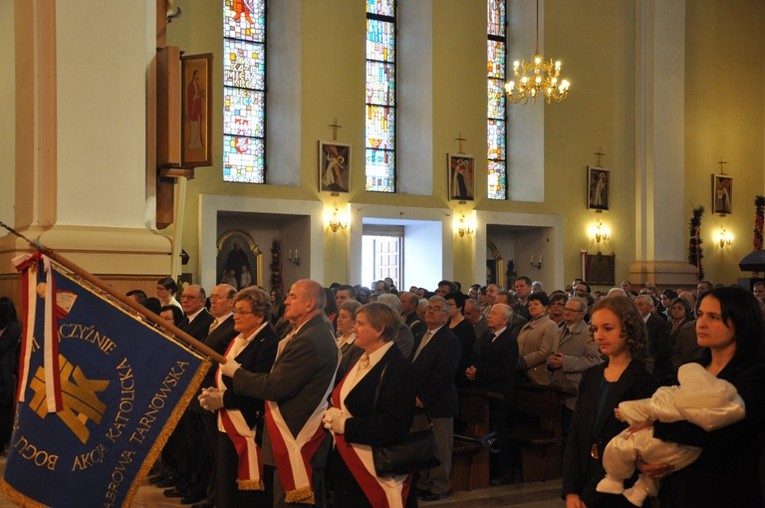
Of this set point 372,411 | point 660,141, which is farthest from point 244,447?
point 660,141

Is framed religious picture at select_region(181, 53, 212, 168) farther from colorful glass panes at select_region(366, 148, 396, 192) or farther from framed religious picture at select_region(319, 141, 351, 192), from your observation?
colorful glass panes at select_region(366, 148, 396, 192)

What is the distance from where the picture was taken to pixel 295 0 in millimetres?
18016

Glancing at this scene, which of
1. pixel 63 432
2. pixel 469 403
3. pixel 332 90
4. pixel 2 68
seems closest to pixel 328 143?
pixel 332 90

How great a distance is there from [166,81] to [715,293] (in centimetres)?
822

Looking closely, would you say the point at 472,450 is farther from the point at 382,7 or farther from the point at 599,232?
the point at 599,232

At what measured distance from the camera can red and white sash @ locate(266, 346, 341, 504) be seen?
5.21 meters

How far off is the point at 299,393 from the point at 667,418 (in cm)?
239

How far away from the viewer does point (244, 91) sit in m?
18.3

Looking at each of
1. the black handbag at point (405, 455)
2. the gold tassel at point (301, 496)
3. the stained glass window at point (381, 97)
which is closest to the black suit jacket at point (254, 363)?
the gold tassel at point (301, 496)

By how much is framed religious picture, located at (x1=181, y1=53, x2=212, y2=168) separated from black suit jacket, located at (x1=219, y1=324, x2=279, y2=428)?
5.64m

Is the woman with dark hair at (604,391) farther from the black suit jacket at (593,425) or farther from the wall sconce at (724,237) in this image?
the wall sconce at (724,237)

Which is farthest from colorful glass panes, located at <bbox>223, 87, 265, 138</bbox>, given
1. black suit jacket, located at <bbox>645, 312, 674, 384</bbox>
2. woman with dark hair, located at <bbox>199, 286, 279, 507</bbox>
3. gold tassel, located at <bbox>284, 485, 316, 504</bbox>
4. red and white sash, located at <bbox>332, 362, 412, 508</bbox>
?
red and white sash, located at <bbox>332, 362, 412, 508</bbox>

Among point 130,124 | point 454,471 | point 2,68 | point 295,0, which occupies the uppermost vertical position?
point 295,0

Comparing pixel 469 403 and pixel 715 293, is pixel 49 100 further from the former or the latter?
pixel 715 293
